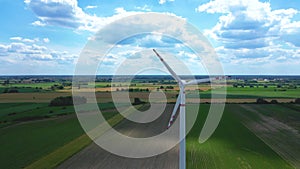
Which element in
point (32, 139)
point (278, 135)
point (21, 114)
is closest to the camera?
point (32, 139)

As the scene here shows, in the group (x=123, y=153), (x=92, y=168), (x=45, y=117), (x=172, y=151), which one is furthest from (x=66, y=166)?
(x=45, y=117)

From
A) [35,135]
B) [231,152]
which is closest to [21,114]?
[35,135]

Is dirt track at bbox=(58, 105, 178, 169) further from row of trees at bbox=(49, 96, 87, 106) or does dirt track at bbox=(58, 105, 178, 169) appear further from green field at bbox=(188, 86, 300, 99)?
green field at bbox=(188, 86, 300, 99)

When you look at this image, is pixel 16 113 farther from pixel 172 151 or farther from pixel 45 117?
pixel 172 151

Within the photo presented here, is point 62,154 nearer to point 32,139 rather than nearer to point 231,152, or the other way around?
point 32,139

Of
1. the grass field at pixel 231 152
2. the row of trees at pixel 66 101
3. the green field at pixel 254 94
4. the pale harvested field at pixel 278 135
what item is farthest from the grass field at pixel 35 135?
the green field at pixel 254 94

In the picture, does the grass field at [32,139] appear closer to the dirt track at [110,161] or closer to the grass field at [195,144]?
the grass field at [195,144]
